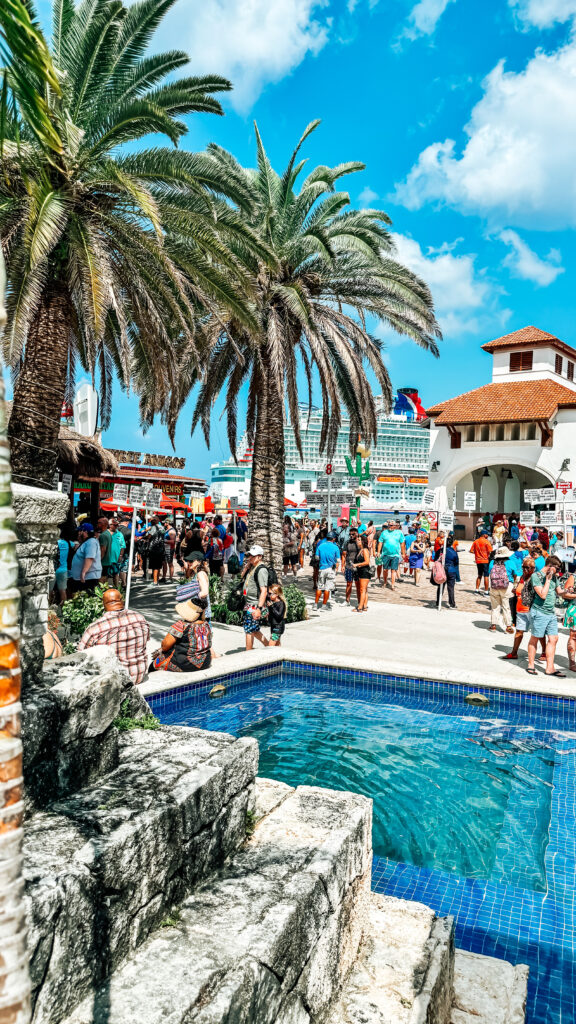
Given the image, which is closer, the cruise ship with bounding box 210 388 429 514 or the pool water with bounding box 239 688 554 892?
the pool water with bounding box 239 688 554 892

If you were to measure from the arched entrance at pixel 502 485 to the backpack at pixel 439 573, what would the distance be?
29565 millimetres

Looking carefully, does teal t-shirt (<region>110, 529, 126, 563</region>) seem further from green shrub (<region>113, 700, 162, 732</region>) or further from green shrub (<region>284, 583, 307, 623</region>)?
green shrub (<region>113, 700, 162, 732</region>)

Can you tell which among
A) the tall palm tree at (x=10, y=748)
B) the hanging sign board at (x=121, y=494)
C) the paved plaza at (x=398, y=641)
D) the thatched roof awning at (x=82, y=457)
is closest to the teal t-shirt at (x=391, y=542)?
the paved plaza at (x=398, y=641)

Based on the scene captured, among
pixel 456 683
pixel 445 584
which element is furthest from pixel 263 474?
pixel 456 683

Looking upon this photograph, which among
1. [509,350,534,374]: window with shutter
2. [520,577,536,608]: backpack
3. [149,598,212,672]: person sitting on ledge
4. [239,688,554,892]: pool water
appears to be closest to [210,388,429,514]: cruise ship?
[509,350,534,374]: window with shutter

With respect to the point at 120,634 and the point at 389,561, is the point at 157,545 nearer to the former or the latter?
the point at 389,561

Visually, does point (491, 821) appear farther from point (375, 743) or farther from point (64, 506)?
point (64, 506)

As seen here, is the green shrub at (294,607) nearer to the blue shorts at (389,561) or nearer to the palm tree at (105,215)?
the palm tree at (105,215)

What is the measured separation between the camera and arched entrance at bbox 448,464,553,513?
43131 millimetres

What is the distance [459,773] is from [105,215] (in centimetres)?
764

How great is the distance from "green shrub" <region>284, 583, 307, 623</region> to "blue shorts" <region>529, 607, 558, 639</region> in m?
4.71

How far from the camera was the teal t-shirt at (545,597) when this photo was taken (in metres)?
8.39

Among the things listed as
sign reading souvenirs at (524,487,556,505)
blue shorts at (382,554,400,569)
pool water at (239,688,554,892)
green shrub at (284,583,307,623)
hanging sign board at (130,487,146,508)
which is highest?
sign reading souvenirs at (524,487,556,505)

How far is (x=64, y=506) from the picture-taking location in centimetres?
269
